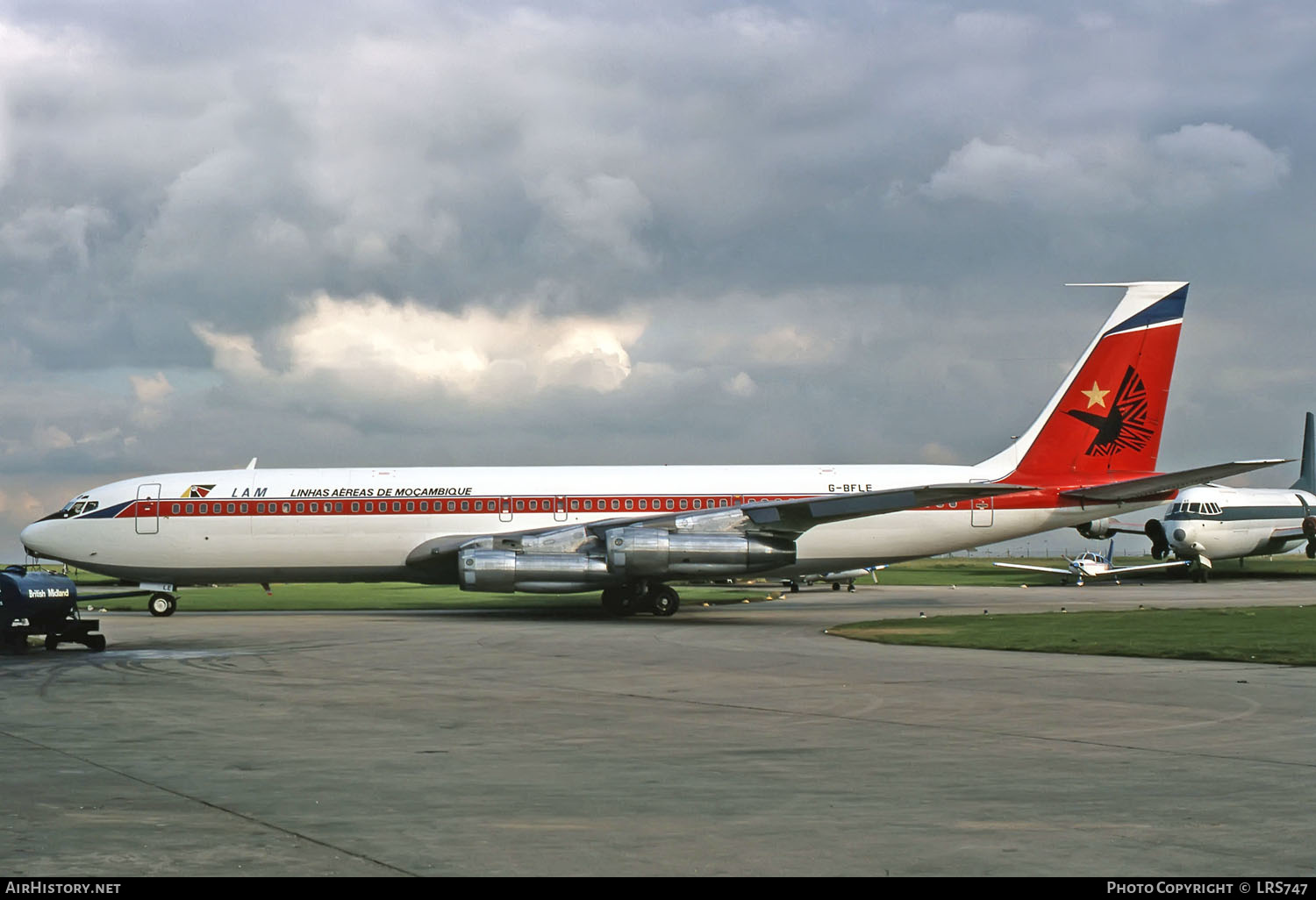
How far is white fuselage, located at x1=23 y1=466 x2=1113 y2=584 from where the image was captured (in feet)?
97.5

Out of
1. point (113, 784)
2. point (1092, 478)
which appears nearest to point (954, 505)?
point (1092, 478)

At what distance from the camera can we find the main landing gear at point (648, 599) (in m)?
28.5

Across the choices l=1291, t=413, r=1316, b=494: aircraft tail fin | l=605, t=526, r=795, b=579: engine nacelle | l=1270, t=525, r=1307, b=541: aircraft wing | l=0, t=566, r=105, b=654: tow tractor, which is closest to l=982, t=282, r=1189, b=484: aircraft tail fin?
l=605, t=526, r=795, b=579: engine nacelle

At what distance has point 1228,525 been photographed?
4753 centimetres

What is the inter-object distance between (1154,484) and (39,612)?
23.9 metres

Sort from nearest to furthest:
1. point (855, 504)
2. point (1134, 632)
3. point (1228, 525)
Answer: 1. point (1134, 632)
2. point (855, 504)
3. point (1228, 525)

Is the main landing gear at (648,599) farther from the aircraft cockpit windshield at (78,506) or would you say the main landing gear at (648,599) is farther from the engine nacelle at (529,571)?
the aircraft cockpit windshield at (78,506)

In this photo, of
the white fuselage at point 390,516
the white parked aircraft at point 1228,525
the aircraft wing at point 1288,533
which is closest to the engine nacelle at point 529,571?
the white fuselage at point 390,516

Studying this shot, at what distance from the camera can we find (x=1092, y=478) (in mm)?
31188

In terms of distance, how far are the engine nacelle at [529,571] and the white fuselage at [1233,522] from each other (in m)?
29.1

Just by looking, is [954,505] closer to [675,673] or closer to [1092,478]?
[1092,478]

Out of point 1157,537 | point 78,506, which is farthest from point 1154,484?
point 78,506

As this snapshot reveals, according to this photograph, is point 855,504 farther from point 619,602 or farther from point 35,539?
point 35,539
